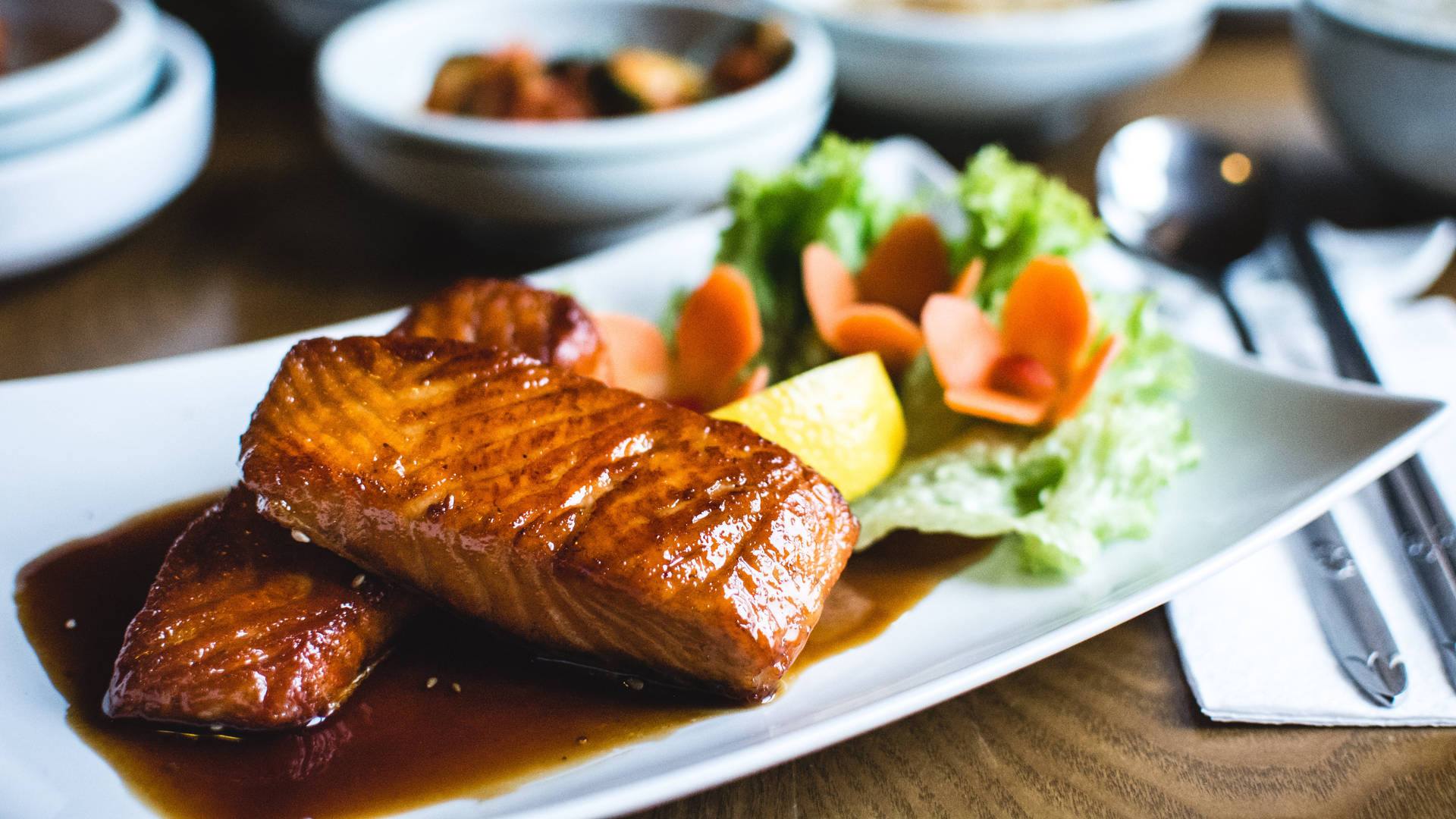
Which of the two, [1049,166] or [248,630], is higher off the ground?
[248,630]

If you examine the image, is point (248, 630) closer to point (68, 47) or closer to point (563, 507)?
point (563, 507)

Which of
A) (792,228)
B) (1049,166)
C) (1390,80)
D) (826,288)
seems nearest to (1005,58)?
(1049,166)

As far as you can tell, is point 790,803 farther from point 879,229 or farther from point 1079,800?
point 879,229

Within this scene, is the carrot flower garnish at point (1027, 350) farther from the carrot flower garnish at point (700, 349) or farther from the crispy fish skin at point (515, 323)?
the crispy fish skin at point (515, 323)

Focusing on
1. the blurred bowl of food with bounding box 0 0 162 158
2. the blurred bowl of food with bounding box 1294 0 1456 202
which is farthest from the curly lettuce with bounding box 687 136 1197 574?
the blurred bowl of food with bounding box 0 0 162 158

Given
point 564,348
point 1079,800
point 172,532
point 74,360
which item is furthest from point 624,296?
point 1079,800
